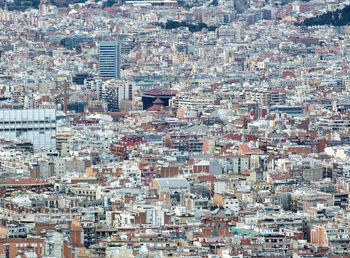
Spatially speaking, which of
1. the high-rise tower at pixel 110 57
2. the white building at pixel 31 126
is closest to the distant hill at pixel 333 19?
the high-rise tower at pixel 110 57

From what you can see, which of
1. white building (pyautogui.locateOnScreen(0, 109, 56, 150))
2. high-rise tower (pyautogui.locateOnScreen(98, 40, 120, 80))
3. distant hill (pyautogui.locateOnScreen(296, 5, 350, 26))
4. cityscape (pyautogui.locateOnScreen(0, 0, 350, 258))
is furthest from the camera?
distant hill (pyautogui.locateOnScreen(296, 5, 350, 26))

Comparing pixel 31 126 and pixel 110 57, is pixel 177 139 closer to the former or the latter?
pixel 31 126

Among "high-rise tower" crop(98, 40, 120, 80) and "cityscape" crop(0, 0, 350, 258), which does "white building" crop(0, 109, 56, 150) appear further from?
"high-rise tower" crop(98, 40, 120, 80)

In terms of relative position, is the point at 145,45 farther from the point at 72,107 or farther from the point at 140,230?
the point at 140,230

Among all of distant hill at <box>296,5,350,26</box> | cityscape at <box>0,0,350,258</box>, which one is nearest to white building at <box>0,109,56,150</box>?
cityscape at <box>0,0,350,258</box>

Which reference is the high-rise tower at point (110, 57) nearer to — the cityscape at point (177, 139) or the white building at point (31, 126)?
the cityscape at point (177, 139)

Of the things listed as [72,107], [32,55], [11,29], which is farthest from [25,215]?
[11,29]
